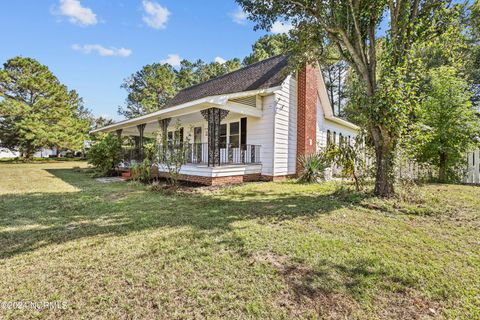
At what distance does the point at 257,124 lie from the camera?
1051 centimetres

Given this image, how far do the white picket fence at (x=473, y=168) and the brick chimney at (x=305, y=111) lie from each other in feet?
19.8

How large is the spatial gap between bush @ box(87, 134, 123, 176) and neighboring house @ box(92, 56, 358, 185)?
169 cm

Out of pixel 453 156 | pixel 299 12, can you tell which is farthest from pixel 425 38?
pixel 453 156

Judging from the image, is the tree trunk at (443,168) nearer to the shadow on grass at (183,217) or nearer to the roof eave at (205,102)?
the shadow on grass at (183,217)

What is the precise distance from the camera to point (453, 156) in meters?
9.35

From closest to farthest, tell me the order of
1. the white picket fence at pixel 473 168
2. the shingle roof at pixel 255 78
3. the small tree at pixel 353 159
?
the small tree at pixel 353 159 → the white picket fence at pixel 473 168 → the shingle roof at pixel 255 78

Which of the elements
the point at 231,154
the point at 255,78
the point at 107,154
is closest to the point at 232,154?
the point at 231,154

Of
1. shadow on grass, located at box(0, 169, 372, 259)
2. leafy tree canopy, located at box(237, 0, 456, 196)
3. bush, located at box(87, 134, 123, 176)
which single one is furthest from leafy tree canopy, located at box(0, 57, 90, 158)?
leafy tree canopy, located at box(237, 0, 456, 196)

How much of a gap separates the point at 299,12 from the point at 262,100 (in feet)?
11.6

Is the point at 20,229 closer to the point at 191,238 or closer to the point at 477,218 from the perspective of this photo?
the point at 191,238

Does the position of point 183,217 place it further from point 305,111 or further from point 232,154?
point 305,111

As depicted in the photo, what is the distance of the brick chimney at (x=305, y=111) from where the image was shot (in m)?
11.0

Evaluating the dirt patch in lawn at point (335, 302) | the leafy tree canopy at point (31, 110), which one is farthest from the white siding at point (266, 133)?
the leafy tree canopy at point (31, 110)

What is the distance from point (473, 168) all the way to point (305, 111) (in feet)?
22.8
